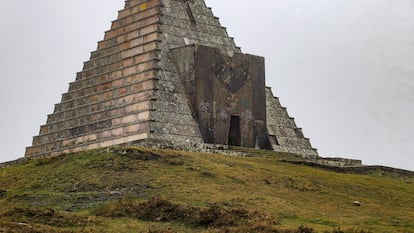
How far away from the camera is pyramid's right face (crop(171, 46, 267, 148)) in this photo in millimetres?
55000

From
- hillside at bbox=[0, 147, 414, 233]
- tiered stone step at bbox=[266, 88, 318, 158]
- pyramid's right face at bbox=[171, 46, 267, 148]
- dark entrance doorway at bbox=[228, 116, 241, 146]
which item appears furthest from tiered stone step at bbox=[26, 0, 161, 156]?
tiered stone step at bbox=[266, 88, 318, 158]

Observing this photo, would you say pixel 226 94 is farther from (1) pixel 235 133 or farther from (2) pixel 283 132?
(2) pixel 283 132

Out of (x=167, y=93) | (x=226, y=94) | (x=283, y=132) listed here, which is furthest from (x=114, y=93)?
(x=283, y=132)

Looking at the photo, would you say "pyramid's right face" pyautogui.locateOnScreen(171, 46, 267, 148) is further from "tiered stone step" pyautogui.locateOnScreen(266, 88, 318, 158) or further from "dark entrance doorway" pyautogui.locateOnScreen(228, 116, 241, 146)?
"tiered stone step" pyautogui.locateOnScreen(266, 88, 318, 158)

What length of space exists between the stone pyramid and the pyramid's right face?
51mm

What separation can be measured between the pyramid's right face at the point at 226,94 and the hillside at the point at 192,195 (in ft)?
9.65

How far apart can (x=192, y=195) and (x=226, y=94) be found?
16.3 meters

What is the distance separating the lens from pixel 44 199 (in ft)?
134

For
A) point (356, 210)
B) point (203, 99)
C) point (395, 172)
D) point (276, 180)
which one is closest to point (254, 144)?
point (203, 99)

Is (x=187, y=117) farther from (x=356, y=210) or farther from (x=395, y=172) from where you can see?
(x=356, y=210)

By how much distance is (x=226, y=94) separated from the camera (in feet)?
184

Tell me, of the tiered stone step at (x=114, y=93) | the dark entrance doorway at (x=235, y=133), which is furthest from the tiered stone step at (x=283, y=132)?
the tiered stone step at (x=114, y=93)

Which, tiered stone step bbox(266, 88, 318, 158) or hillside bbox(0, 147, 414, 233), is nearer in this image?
hillside bbox(0, 147, 414, 233)

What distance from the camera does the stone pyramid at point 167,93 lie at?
5338 centimetres
